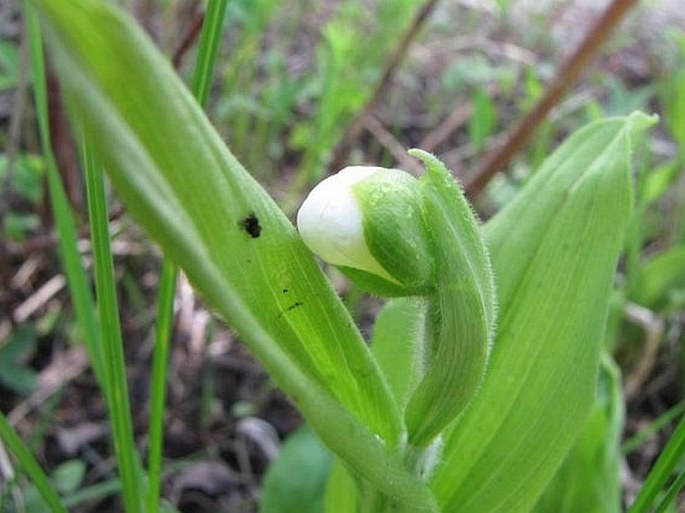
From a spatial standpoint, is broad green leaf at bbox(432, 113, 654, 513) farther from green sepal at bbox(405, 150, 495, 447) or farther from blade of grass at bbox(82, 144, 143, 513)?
blade of grass at bbox(82, 144, 143, 513)

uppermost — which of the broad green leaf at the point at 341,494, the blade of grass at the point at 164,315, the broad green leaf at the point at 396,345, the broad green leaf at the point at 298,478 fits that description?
the blade of grass at the point at 164,315

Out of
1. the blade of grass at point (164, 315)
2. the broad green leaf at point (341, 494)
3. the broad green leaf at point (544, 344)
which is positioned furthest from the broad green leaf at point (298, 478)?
the blade of grass at point (164, 315)

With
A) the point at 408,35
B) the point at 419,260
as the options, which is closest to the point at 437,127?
the point at 408,35

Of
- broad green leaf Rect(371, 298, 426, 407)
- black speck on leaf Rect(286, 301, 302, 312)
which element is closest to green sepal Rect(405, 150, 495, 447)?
black speck on leaf Rect(286, 301, 302, 312)

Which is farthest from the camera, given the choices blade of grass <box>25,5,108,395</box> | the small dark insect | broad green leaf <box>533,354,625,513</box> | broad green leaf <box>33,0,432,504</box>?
broad green leaf <box>533,354,625,513</box>

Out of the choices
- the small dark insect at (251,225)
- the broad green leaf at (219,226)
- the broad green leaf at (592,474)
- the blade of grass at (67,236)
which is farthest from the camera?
the broad green leaf at (592,474)

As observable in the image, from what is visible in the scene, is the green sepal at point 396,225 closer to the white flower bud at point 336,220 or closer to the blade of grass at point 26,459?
the white flower bud at point 336,220
